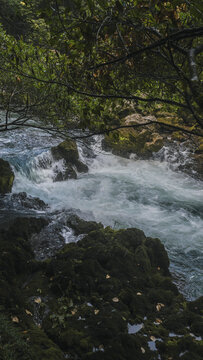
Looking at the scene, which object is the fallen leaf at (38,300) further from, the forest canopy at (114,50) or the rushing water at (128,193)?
the rushing water at (128,193)

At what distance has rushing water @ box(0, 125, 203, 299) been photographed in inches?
347

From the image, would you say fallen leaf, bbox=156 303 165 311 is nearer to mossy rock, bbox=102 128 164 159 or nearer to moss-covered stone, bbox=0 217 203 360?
moss-covered stone, bbox=0 217 203 360

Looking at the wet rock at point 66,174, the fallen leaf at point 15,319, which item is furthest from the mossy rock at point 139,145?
the fallen leaf at point 15,319

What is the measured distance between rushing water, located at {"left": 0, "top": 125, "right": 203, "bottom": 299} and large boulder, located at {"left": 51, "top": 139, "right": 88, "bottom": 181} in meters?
0.37

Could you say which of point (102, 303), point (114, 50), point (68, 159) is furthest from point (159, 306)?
point (68, 159)

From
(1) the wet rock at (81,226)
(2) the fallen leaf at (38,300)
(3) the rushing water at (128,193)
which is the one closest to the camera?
(2) the fallen leaf at (38,300)

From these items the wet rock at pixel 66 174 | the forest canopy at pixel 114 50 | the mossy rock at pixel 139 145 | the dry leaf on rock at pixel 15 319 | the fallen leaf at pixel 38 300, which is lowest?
the fallen leaf at pixel 38 300

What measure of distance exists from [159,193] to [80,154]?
5630 millimetres

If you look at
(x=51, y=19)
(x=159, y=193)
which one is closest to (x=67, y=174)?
(x=159, y=193)

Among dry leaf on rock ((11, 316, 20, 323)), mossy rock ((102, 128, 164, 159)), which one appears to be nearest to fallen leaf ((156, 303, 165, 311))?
dry leaf on rock ((11, 316, 20, 323))

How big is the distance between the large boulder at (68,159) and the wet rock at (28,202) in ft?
10.7

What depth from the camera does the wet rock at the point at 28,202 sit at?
996 cm

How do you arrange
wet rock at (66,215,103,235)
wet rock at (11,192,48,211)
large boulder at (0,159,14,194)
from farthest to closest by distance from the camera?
large boulder at (0,159,14,194), wet rock at (11,192,48,211), wet rock at (66,215,103,235)

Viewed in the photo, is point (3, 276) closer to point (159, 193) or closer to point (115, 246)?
point (115, 246)
